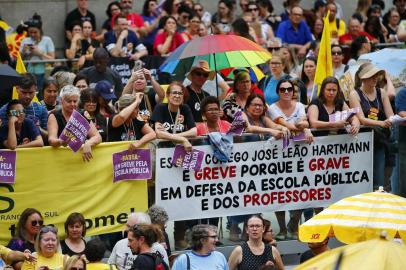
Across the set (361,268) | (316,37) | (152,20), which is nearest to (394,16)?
(316,37)

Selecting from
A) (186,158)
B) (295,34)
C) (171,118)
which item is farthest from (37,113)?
(295,34)

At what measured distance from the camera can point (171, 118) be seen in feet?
56.2

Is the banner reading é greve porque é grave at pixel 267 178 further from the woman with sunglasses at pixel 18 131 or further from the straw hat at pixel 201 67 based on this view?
the straw hat at pixel 201 67

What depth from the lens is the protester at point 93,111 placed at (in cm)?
1698

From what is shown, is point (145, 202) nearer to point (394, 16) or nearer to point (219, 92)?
point (219, 92)

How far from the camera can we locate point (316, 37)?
81.6 feet

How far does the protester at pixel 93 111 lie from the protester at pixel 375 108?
3.06 meters

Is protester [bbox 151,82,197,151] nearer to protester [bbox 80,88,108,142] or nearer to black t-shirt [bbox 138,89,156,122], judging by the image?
black t-shirt [bbox 138,89,156,122]

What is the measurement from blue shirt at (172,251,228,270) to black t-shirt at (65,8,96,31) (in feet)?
34.6

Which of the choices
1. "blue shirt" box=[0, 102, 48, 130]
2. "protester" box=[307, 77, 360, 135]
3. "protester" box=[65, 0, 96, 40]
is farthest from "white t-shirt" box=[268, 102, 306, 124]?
"protester" box=[65, 0, 96, 40]

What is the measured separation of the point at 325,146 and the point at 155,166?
2.14 metres

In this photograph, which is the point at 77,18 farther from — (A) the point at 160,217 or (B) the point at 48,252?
(B) the point at 48,252

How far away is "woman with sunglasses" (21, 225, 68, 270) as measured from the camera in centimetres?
1485

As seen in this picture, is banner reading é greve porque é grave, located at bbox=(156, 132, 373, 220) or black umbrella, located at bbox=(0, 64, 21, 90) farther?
black umbrella, located at bbox=(0, 64, 21, 90)
